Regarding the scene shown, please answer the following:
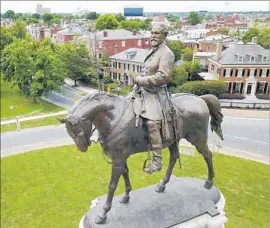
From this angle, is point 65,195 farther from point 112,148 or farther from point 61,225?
point 112,148

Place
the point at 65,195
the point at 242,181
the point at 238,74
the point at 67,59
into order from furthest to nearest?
the point at 67,59 → the point at 238,74 → the point at 242,181 → the point at 65,195

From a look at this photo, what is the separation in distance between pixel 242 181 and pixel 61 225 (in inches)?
346

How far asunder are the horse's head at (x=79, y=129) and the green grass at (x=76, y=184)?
595 centimetres

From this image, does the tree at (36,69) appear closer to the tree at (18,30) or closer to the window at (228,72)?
the window at (228,72)

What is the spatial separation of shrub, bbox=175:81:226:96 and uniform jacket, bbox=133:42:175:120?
14650 millimetres

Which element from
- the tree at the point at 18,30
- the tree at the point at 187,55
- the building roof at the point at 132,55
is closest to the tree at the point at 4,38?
the tree at the point at 18,30

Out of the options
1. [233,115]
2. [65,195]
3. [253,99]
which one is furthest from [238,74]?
[65,195]

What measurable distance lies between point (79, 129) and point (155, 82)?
2171 mm

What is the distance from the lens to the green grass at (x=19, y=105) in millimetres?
29656

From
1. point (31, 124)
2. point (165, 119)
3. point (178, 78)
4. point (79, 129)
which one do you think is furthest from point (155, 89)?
point (31, 124)

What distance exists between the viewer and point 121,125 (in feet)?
26.4

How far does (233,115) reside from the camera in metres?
26.3

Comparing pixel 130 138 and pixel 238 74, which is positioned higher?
pixel 130 138

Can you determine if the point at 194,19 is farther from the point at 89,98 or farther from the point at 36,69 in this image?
the point at 89,98
